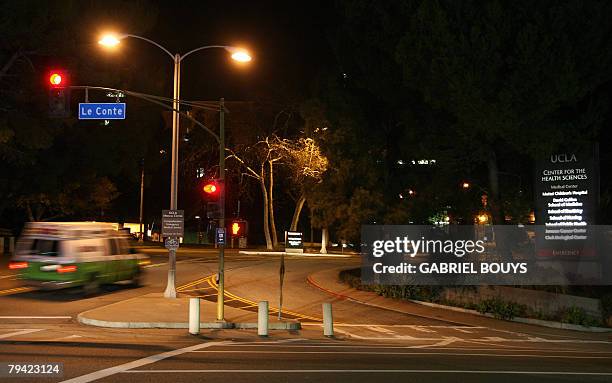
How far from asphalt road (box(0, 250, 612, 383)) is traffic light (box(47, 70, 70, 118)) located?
19.0ft

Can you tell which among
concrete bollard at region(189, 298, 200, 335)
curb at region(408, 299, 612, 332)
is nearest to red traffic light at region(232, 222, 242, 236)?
curb at region(408, 299, 612, 332)

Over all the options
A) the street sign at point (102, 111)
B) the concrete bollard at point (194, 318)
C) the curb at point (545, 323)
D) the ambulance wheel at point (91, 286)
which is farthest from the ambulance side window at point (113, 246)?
the curb at point (545, 323)

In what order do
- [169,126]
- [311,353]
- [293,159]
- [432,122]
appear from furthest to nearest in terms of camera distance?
[169,126]
[293,159]
[432,122]
[311,353]

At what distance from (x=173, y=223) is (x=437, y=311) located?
410 inches

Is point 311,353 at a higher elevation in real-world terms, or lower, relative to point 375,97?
lower

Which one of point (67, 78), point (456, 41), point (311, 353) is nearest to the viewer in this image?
point (311, 353)

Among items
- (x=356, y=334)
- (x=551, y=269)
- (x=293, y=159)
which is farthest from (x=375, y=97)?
(x=293, y=159)

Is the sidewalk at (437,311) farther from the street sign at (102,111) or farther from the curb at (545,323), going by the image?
the street sign at (102,111)

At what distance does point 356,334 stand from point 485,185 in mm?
11728

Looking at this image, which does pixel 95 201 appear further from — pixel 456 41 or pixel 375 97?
pixel 456 41

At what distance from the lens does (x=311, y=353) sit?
1324 cm

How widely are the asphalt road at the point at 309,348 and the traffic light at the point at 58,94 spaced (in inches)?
229

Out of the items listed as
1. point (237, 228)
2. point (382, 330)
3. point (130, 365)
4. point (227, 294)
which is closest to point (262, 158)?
point (237, 228)

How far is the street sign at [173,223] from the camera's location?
2173 centimetres
